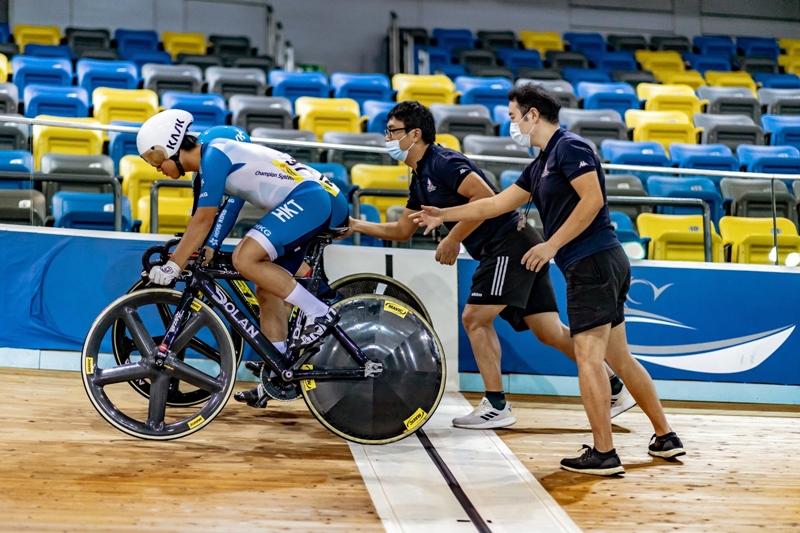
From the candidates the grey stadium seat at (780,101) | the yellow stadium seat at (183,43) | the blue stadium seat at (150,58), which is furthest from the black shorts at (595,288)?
the yellow stadium seat at (183,43)

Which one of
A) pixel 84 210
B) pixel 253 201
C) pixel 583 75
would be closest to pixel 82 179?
pixel 84 210

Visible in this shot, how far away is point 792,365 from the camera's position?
19.1 feet

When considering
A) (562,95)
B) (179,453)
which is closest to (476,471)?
(179,453)

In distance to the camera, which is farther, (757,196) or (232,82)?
(232,82)

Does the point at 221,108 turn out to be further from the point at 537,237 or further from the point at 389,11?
the point at 389,11

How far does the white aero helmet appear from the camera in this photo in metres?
4.00

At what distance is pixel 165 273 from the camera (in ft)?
12.8

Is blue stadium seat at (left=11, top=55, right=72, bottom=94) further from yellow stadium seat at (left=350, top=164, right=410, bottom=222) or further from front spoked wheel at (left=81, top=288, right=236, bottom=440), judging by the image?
front spoked wheel at (left=81, top=288, right=236, bottom=440)

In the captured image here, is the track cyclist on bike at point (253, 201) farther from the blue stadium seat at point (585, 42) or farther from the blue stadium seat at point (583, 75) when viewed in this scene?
the blue stadium seat at point (585, 42)

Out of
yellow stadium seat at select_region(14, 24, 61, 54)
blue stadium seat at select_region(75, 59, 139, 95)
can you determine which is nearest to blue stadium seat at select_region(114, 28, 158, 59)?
yellow stadium seat at select_region(14, 24, 61, 54)

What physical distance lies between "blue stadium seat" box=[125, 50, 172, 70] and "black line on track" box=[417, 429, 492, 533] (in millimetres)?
8250

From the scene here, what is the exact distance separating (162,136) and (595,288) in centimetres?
215

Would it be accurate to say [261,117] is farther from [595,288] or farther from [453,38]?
[453,38]

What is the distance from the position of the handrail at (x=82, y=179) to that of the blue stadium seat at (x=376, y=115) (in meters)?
3.53
